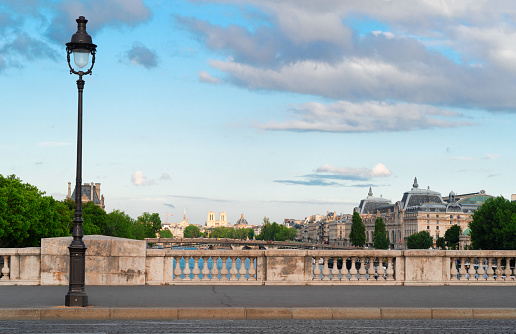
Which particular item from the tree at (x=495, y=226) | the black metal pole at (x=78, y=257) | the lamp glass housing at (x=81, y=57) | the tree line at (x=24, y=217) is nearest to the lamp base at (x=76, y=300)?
the black metal pole at (x=78, y=257)

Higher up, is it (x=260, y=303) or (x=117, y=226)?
(x=117, y=226)

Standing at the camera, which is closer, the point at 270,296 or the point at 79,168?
the point at 79,168

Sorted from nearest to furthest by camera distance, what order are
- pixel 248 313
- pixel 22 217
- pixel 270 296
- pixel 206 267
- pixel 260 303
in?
pixel 248 313 < pixel 260 303 < pixel 270 296 < pixel 206 267 < pixel 22 217

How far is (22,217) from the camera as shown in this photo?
77.2 meters

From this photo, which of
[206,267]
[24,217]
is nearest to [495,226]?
[24,217]

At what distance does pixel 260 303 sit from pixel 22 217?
6528 centimetres

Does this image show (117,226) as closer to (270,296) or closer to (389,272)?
(389,272)

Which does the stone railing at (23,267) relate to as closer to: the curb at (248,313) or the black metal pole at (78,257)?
the black metal pole at (78,257)

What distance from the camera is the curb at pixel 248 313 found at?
15312mm

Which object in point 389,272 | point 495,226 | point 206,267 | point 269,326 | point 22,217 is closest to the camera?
point 269,326

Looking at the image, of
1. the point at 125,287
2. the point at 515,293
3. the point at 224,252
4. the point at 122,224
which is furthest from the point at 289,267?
the point at 122,224

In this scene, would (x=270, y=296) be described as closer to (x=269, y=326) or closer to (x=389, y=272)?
(x=269, y=326)

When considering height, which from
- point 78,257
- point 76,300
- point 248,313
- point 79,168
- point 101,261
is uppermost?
point 79,168

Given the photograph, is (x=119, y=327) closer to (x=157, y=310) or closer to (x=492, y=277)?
(x=157, y=310)
